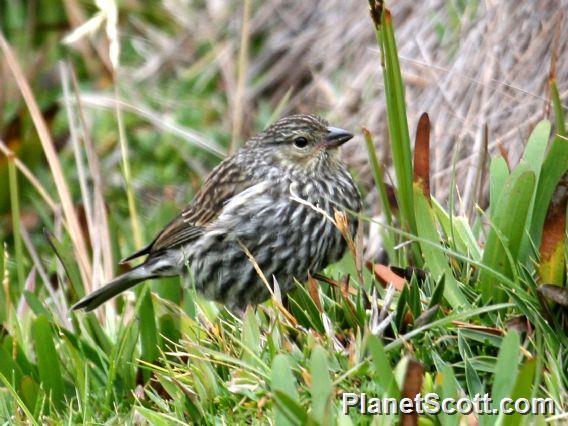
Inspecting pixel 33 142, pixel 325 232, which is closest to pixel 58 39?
pixel 33 142

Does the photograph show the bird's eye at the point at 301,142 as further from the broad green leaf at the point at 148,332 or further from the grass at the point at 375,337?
the broad green leaf at the point at 148,332

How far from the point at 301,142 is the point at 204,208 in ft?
1.67

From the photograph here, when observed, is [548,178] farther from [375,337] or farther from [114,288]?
[114,288]

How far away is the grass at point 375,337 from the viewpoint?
294cm

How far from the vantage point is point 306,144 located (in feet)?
15.7

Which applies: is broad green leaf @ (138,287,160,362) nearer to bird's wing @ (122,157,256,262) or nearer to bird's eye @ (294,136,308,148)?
bird's wing @ (122,157,256,262)

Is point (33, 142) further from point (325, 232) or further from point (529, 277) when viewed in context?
point (529, 277)

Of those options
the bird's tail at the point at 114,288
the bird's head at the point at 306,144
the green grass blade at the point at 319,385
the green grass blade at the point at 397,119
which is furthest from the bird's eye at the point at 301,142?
the green grass blade at the point at 319,385

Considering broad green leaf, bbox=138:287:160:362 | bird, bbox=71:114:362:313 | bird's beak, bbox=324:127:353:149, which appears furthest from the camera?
bird's beak, bbox=324:127:353:149

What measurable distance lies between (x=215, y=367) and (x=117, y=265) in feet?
5.60

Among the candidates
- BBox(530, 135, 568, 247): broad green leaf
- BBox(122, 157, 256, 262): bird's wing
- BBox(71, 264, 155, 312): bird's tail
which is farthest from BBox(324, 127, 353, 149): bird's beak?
BBox(530, 135, 568, 247): broad green leaf

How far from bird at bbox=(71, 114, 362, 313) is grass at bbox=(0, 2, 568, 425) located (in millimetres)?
136

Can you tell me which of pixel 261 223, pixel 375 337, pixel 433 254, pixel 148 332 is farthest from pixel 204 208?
pixel 375 337

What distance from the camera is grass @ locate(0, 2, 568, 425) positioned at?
9.64 feet
